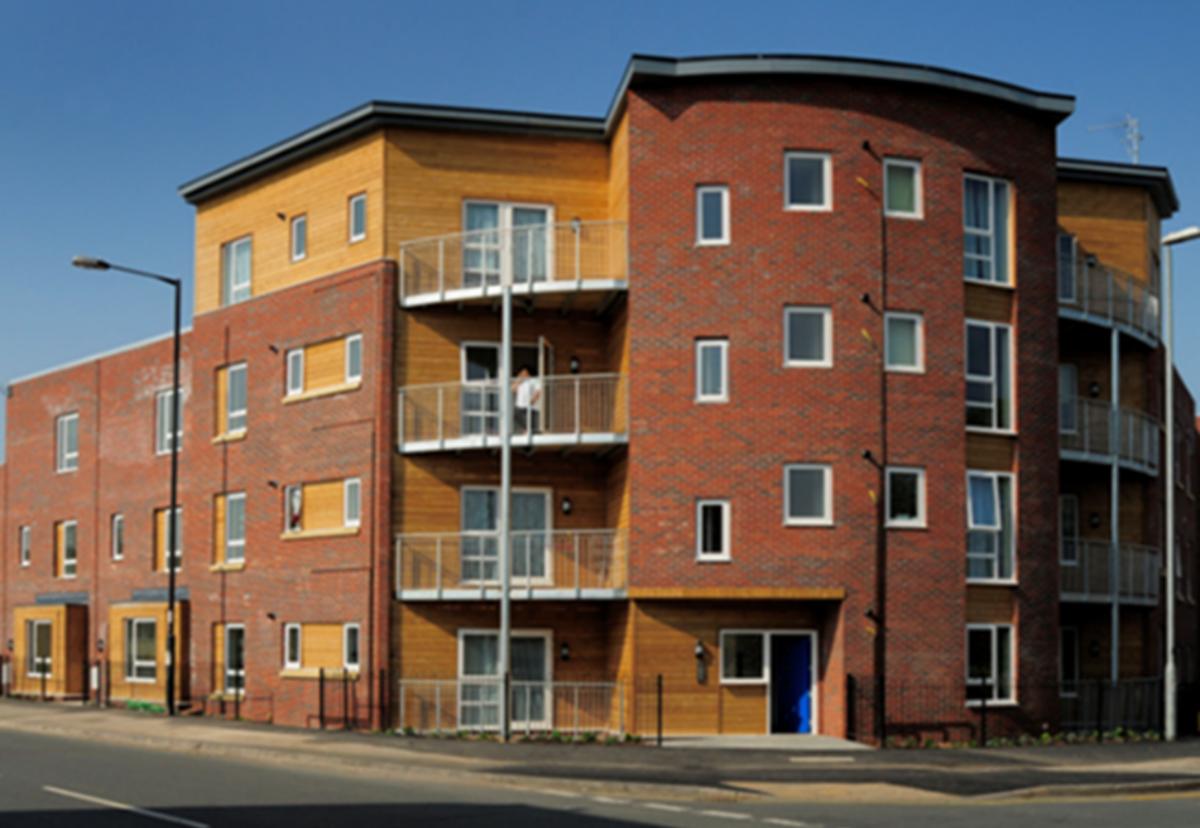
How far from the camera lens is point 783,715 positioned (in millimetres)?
26250

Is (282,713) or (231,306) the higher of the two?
(231,306)

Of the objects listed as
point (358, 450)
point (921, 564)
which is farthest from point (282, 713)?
point (921, 564)

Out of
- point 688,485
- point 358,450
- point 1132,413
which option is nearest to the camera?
point 688,485

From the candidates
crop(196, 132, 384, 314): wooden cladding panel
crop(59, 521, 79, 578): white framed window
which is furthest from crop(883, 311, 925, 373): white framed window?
crop(59, 521, 79, 578): white framed window

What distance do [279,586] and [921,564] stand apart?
12.8 m

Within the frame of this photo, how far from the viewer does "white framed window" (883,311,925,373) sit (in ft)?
86.7

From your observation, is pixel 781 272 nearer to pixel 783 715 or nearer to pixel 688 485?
pixel 688 485

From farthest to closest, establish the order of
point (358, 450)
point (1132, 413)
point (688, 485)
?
1. point (1132, 413)
2. point (358, 450)
3. point (688, 485)

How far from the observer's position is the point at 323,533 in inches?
1134

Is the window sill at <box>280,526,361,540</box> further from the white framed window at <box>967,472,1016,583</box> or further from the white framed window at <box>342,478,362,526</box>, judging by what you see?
the white framed window at <box>967,472,1016,583</box>

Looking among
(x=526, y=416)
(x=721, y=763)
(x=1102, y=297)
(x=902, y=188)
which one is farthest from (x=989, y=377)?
(x=721, y=763)

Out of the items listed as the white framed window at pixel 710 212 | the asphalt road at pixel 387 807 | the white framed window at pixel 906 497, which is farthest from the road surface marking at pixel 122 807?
the white framed window at pixel 906 497

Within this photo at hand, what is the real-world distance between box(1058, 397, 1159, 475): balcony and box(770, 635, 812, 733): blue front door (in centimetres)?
681

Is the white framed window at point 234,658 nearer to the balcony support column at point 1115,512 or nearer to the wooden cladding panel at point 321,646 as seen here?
the wooden cladding panel at point 321,646
